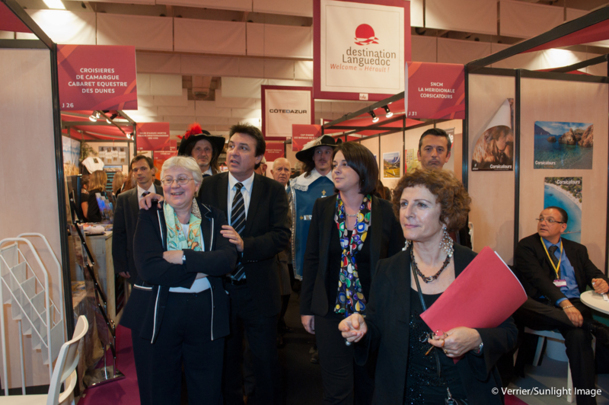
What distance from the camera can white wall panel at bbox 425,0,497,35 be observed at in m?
6.10

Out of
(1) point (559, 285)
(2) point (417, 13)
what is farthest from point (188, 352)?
(2) point (417, 13)

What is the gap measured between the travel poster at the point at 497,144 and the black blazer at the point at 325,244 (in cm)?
165

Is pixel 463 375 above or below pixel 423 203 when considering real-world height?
below

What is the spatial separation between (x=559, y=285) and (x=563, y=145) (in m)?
1.47

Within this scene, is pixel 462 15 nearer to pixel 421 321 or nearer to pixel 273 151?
pixel 273 151

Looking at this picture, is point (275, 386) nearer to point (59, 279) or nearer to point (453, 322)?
point (453, 322)

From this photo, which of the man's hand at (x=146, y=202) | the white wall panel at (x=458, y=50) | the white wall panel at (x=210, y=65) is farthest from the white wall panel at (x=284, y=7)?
the man's hand at (x=146, y=202)

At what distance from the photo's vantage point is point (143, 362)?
1870mm

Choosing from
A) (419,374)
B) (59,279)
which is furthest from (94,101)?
(419,374)

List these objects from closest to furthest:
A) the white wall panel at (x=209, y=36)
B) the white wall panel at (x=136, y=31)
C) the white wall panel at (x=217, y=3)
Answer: the white wall panel at (x=217, y=3) < the white wall panel at (x=136, y=31) < the white wall panel at (x=209, y=36)

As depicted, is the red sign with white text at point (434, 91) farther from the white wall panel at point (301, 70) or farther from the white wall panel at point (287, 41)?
the white wall panel at point (301, 70)

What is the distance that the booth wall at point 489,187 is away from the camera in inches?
129

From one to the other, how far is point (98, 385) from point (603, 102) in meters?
5.59

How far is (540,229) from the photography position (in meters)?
3.30
